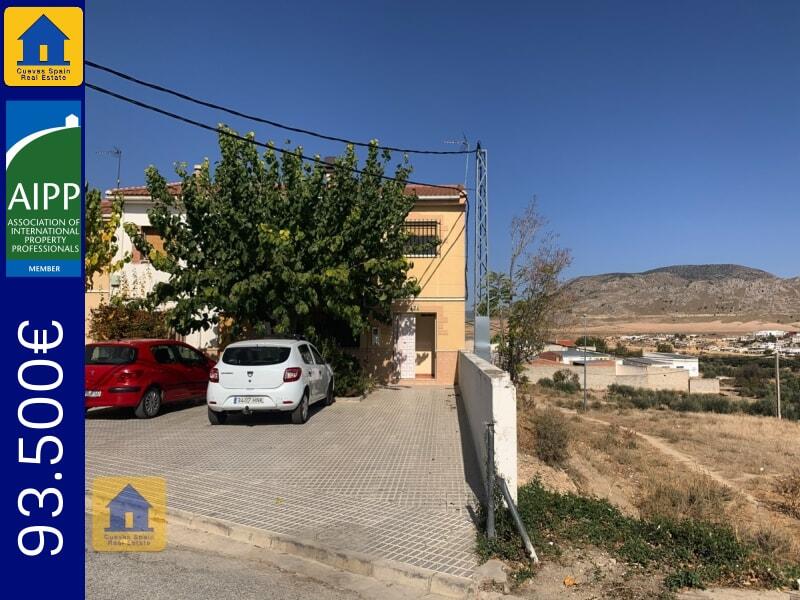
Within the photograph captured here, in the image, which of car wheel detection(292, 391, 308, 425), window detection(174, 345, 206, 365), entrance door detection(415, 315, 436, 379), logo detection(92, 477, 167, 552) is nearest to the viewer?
logo detection(92, 477, 167, 552)

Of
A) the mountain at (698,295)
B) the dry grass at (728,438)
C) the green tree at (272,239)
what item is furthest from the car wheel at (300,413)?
the mountain at (698,295)

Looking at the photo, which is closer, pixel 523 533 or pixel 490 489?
pixel 523 533

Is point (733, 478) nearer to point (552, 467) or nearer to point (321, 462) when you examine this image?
point (552, 467)

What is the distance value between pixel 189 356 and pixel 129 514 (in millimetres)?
8238

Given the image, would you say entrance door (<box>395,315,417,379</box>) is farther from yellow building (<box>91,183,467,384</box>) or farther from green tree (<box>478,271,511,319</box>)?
green tree (<box>478,271,511,319</box>)

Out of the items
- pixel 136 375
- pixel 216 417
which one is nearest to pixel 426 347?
pixel 216 417

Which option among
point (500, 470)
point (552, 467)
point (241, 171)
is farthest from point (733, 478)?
point (241, 171)

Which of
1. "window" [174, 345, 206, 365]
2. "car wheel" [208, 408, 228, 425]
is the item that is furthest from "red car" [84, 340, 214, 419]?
"car wheel" [208, 408, 228, 425]

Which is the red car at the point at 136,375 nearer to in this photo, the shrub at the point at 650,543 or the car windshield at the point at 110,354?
the car windshield at the point at 110,354

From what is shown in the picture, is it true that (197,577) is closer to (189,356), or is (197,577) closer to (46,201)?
(46,201)

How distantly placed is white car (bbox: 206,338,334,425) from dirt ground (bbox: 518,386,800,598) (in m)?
4.38

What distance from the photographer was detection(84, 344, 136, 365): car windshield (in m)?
12.1

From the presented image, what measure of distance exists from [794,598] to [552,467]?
6246mm

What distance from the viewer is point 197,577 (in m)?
4.78
